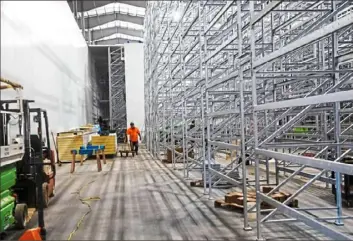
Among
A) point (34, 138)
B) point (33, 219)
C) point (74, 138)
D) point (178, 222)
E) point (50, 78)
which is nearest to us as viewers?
point (178, 222)

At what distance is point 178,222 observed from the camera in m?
6.14

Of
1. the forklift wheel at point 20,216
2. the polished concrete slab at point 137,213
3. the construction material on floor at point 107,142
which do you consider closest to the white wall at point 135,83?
the construction material on floor at point 107,142

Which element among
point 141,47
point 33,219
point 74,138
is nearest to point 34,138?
point 33,219

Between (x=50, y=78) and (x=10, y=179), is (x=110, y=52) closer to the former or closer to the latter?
(x=50, y=78)

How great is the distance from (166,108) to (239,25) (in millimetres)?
10596

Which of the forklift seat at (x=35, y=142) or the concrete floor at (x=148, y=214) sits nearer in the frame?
the concrete floor at (x=148, y=214)

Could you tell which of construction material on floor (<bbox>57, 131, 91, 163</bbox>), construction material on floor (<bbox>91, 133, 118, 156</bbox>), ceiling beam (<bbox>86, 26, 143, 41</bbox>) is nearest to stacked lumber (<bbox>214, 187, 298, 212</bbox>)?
construction material on floor (<bbox>57, 131, 91, 163</bbox>)

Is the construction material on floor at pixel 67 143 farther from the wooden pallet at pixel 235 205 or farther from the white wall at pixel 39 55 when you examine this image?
the wooden pallet at pixel 235 205

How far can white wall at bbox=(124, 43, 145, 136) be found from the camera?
27750 mm

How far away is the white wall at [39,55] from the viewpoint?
621 cm

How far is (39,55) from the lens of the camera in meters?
9.66

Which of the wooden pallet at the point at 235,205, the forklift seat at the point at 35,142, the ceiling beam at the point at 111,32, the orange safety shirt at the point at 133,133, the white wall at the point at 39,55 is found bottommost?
the wooden pallet at the point at 235,205

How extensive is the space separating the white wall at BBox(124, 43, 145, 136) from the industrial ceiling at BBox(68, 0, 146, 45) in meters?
3.46

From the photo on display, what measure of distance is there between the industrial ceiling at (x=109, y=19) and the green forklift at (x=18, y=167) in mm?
19375
